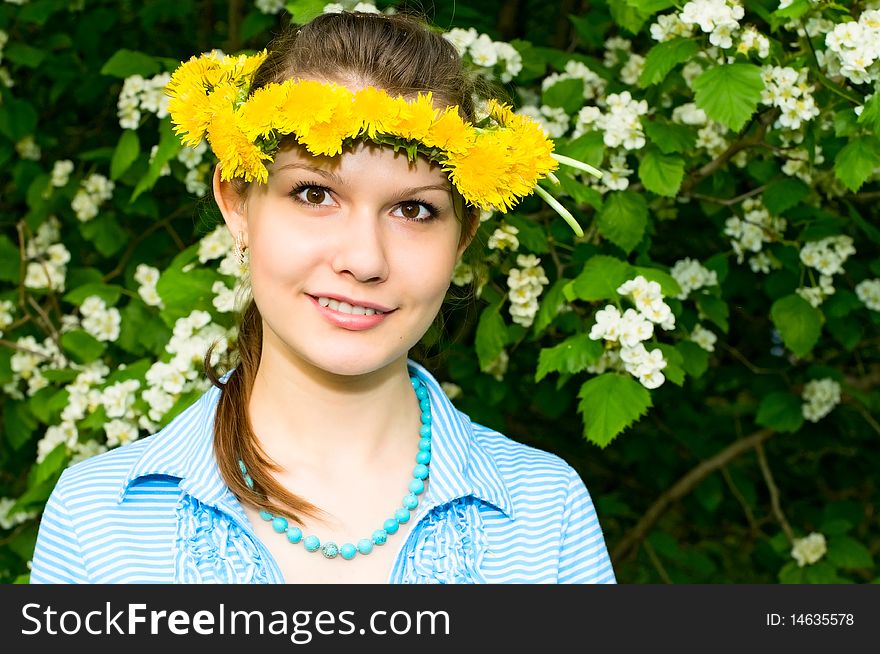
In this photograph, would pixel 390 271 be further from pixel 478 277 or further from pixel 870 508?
pixel 870 508

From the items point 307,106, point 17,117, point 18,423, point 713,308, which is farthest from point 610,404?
point 17,117

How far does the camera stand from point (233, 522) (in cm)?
192

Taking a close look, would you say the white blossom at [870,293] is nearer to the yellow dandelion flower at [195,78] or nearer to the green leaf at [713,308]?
the green leaf at [713,308]

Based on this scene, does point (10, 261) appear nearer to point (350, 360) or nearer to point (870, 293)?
point (350, 360)

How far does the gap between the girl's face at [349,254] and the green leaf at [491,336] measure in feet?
3.23

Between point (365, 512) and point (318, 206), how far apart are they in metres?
0.57

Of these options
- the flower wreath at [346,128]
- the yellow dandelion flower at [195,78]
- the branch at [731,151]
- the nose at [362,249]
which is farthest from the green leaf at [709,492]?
the yellow dandelion flower at [195,78]

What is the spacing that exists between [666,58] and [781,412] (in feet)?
4.83

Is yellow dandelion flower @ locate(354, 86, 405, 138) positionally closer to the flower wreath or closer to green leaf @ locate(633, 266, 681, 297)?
the flower wreath

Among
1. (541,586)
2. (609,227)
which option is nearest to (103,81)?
(609,227)

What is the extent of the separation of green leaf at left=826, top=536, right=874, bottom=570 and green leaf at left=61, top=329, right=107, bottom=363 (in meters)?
2.49

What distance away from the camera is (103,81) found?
3812mm

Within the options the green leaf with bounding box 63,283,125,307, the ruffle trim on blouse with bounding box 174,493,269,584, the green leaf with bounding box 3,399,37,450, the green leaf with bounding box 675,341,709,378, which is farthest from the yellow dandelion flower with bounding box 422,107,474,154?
the green leaf with bounding box 3,399,37,450

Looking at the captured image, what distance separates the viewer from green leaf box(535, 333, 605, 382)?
264 centimetres
